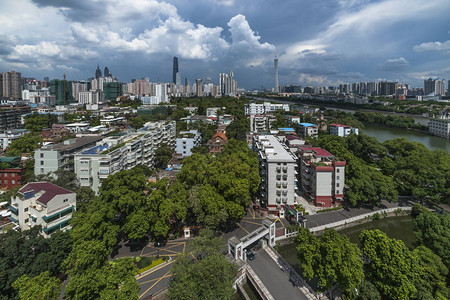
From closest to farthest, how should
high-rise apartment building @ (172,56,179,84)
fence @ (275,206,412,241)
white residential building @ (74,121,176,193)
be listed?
1. fence @ (275,206,412,241)
2. white residential building @ (74,121,176,193)
3. high-rise apartment building @ (172,56,179,84)

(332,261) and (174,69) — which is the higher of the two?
(174,69)

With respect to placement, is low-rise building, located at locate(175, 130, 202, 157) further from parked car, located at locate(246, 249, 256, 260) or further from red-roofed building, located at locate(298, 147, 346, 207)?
parked car, located at locate(246, 249, 256, 260)

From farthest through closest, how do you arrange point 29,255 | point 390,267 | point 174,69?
point 174,69
point 29,255
point 390,267

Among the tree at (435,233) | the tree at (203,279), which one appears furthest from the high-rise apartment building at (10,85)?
the tree at (435,233)

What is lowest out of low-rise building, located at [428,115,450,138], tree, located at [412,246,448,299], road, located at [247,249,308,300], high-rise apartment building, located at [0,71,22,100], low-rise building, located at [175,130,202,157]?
road, located at [247,249,308,300]

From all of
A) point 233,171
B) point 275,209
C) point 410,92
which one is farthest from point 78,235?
point 410,92

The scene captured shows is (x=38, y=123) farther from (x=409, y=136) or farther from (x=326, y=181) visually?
(x=409, y=136)

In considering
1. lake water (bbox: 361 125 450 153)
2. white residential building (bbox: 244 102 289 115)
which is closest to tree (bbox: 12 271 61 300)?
A: lake water (bbox: 361 125 450 153)

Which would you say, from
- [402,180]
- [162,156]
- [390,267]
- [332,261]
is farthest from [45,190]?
[402,180]
